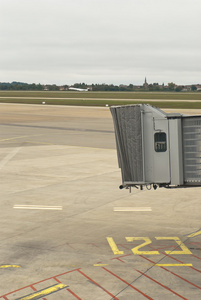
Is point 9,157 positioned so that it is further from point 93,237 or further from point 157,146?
point 157,146

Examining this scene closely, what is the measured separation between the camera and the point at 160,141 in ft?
54.5

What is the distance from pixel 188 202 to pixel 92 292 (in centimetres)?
1103

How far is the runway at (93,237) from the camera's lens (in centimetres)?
1238

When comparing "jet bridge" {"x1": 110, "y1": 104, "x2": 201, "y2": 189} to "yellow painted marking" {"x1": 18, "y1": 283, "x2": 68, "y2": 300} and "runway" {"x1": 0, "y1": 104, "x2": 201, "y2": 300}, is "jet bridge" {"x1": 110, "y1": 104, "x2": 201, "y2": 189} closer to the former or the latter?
"runway" {"x1": 0, "y1": 104, "x2": 201, "y2": 300}

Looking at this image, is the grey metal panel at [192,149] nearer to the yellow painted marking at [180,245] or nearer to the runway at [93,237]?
the yellow painted marking at [180,245]

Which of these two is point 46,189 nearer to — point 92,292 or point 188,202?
point 188,202

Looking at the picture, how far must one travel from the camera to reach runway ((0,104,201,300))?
1238cm

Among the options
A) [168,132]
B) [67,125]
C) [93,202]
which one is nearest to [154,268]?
[168,132]

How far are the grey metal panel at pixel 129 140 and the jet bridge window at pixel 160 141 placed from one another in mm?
562

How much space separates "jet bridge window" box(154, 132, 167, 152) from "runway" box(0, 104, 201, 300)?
3.13 metres

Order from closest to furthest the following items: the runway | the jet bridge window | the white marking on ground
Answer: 1. the runway
2. the jet bridge window
3. the white marking on ground

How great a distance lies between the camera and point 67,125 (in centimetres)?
6750

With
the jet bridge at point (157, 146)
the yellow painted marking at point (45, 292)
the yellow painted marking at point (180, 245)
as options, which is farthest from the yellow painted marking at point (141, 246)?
the yellow painted marking at point (45, 292)

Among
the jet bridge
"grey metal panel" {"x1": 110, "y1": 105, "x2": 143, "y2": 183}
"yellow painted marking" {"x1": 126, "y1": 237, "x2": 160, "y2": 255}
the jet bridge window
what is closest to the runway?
"yellow painted marking" {"x1": 126, "y1": 237, "x2": 160, "y2": 255}
